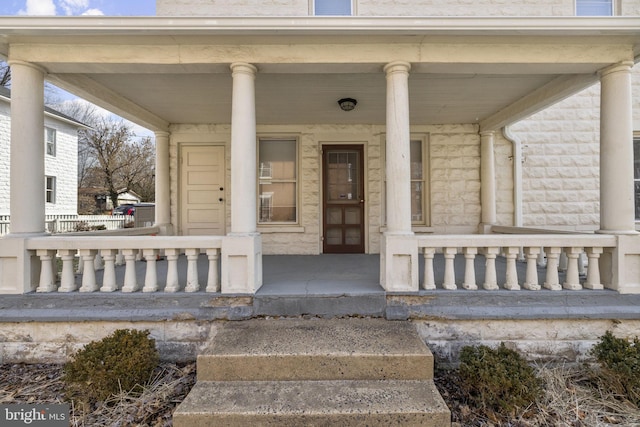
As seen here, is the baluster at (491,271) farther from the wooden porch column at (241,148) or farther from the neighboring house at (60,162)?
the neighboring house at (60,162)

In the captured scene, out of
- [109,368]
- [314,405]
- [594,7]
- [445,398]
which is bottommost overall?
[445,398]

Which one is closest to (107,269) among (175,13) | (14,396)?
(14,396)

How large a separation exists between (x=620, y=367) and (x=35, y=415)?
443cm

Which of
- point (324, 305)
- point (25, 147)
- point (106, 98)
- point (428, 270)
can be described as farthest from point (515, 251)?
point (106, 98)

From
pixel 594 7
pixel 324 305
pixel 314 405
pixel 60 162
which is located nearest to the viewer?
pixel 314 405

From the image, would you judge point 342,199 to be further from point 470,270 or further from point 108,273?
point 108,273

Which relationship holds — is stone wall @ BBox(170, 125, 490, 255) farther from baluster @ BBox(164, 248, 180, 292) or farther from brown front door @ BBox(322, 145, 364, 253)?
baluster @ BBox(164, 248, 180, 292)

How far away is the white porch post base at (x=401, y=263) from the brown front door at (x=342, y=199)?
2717mm

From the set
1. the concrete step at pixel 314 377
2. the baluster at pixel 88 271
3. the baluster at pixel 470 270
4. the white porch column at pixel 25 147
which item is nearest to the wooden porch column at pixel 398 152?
the baluster at pixel 470 270

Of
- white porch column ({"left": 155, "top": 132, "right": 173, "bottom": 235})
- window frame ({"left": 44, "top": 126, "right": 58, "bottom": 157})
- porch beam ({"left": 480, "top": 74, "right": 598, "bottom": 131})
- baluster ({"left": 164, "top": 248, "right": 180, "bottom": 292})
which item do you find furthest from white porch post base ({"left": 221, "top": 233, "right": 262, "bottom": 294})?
window frame ({"left": 44, "top": 126, "right": 58, "bottom": 157})

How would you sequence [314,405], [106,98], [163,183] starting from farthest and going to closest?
[163,183], [106,98], [314,405]

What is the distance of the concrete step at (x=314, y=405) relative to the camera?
83.0 inches

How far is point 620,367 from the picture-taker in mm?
2555

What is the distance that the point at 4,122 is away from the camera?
1088cm
